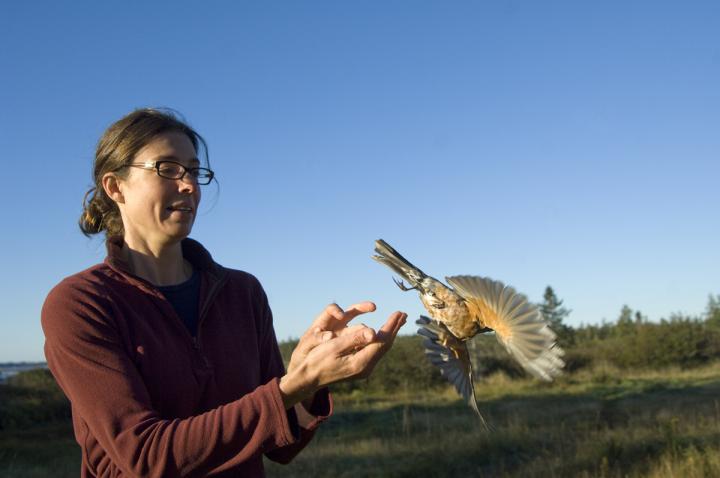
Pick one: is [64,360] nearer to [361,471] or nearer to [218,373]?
[218,373]

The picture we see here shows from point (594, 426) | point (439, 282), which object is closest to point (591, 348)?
point (594, 426)

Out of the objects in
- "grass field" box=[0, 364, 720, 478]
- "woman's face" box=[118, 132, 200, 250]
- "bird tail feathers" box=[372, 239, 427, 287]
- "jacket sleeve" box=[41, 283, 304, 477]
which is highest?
"woman's face" box=[118, 132, 200, 250]

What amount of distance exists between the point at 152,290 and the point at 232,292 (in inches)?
12.7

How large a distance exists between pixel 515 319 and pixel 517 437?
932cm

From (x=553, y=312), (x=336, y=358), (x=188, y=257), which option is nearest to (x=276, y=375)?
(x=188, y=257)

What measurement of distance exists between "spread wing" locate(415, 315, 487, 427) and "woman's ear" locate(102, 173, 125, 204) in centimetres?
103

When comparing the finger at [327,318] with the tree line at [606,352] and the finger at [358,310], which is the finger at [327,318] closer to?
the finger at [358,310]

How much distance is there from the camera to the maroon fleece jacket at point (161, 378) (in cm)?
160

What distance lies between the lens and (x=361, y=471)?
1005 centimetres

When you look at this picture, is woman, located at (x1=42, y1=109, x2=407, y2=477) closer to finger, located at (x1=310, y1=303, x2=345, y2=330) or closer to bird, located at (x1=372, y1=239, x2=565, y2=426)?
finger, located at (x1=310, y1=303, x2=345, y2=330)

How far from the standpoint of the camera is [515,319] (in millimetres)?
2090

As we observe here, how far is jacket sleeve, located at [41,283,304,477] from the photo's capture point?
1586mm

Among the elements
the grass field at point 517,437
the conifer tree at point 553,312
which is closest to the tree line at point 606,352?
the grass field at point 517,437

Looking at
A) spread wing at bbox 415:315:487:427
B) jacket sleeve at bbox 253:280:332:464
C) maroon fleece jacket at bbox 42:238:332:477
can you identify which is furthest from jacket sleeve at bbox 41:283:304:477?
spread wing at bbox 415:315:487:427
